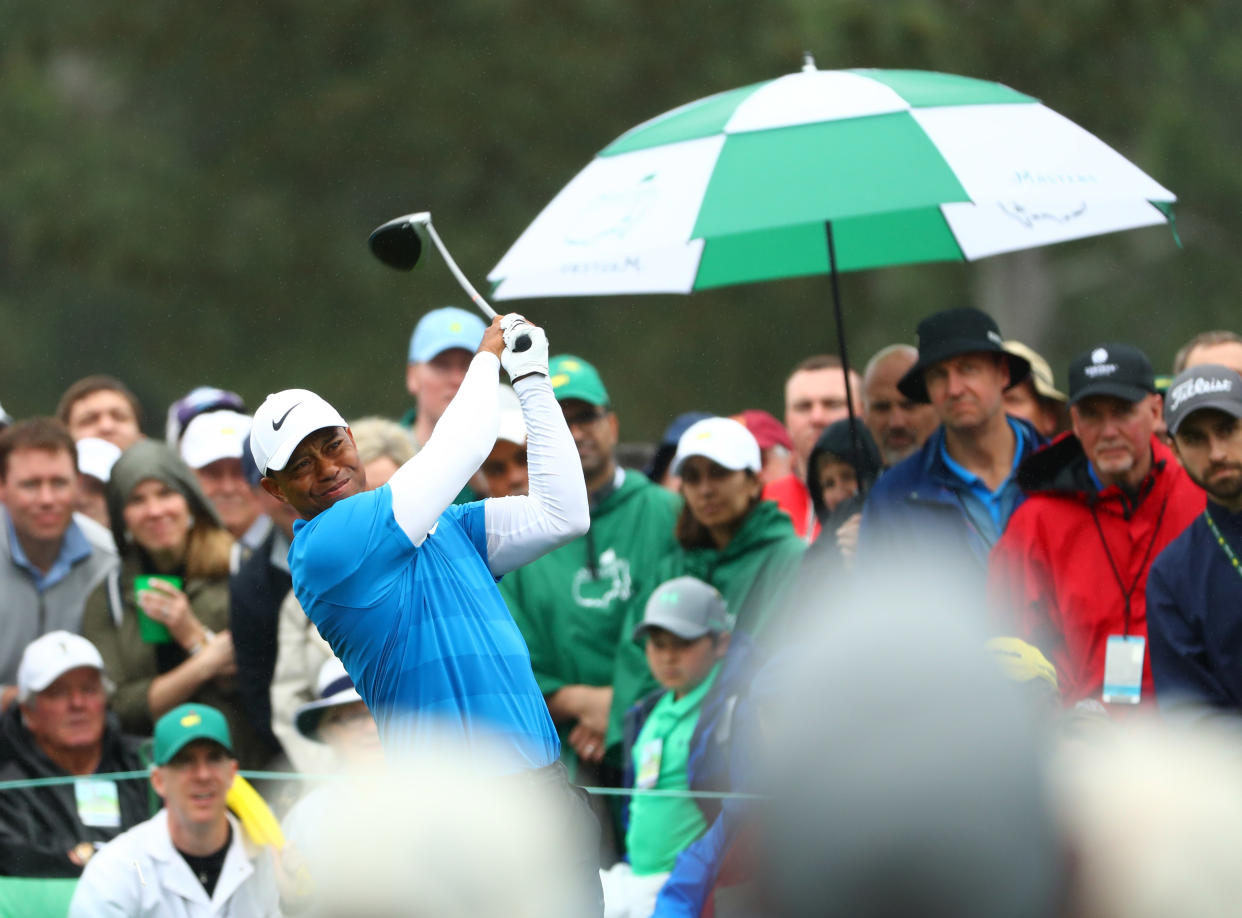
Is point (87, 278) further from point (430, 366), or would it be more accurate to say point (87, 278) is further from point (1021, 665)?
point (1021, 665)

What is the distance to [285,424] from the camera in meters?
3.54

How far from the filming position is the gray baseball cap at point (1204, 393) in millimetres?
4508

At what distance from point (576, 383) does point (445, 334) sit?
0.68 m

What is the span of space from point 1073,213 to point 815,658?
4.56 meters

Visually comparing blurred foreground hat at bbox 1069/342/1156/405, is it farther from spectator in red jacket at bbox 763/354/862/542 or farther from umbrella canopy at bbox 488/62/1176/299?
spectator in red jacket at bbox 763/354/862/542

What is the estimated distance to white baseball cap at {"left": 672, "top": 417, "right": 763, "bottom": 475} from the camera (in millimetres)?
5789

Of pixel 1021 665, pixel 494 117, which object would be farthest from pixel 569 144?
pixel 1021 665

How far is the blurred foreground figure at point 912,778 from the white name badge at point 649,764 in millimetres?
4309

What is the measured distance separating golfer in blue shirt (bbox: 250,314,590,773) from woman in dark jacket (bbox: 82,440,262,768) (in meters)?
2.54

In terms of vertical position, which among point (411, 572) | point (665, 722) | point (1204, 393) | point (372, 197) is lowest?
point (665, 722)

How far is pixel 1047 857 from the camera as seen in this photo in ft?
3.83

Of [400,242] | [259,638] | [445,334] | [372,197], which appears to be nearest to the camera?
[400,242]

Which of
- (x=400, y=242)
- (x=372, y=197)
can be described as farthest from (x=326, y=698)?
(x=372, y=197)

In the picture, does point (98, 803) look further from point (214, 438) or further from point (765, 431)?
point (765, 431)
